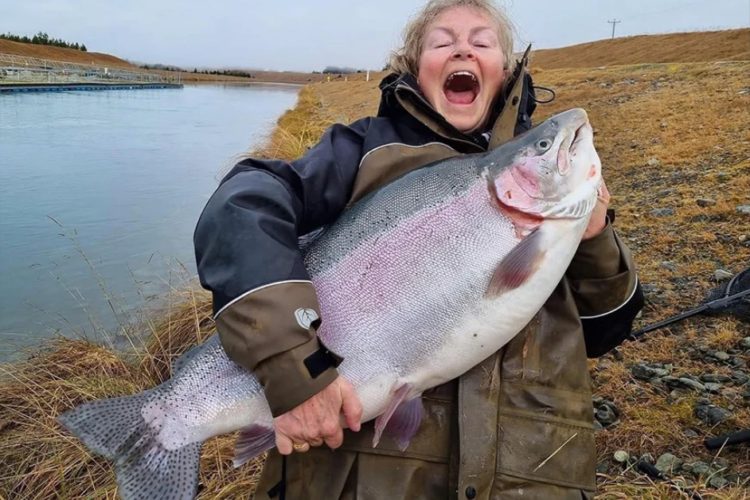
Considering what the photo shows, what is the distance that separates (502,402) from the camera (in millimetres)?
2127

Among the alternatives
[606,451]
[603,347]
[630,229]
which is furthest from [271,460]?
[630,229]

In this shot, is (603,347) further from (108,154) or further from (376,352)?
(108,154)

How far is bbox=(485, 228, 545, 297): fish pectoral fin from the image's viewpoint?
2.02 m

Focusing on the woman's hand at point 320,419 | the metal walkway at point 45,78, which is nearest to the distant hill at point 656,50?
the woman's hand at point 320,419

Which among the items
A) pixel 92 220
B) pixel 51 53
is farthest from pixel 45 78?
pixel 51 53

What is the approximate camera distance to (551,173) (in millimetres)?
2139

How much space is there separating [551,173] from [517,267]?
1.22 feet

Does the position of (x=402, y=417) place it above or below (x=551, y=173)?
below

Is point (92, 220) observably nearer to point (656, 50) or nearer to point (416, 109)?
point (416, 109)

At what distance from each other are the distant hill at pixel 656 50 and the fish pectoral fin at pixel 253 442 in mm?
16766

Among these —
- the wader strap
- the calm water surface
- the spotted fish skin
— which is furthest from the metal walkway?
the wader strap

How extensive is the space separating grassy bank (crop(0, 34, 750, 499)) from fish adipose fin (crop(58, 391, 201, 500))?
134cm

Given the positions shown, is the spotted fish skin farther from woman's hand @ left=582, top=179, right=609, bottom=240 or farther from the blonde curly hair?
the blonde curly hair

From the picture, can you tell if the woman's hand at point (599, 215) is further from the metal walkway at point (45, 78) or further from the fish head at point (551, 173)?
the metal walkway at point (45, 78)
